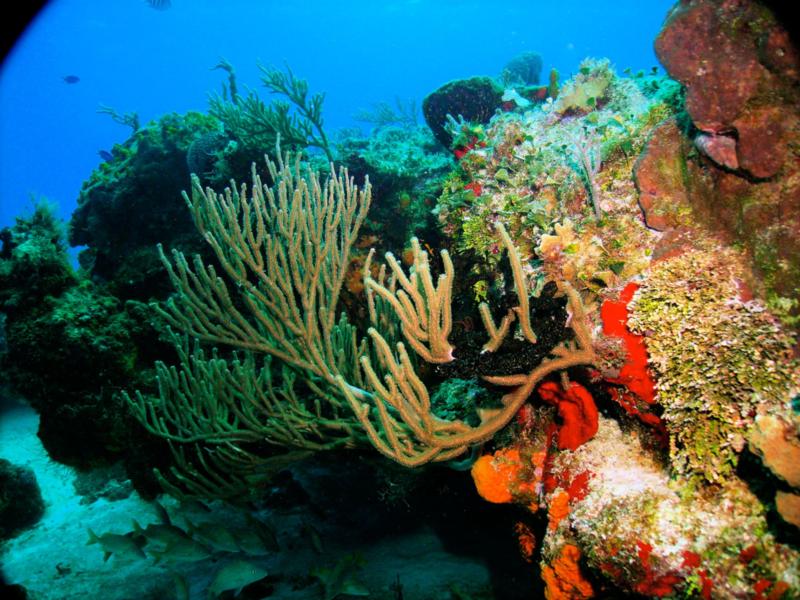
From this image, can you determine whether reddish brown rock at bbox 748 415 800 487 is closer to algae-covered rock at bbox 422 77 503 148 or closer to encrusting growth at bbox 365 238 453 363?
encrusting growth at bbox 365 238 453 363

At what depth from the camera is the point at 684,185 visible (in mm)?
2633

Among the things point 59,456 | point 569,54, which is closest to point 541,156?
point 59,456

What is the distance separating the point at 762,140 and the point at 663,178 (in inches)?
24.6

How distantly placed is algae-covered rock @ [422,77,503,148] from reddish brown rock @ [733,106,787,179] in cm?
724

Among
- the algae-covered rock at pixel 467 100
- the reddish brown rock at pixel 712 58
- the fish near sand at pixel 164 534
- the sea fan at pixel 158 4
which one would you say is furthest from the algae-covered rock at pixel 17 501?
the sea fan at pixel 158 4

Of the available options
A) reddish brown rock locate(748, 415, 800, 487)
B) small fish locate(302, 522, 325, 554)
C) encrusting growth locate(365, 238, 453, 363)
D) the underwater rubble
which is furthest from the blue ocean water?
reddish brown rock locate(748, 415, 800, 487)

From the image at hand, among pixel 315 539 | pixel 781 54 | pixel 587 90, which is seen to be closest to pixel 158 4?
pixel 587 90

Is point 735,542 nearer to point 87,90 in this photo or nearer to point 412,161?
point 412,161

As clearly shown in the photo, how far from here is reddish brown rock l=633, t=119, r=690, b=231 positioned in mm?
2639

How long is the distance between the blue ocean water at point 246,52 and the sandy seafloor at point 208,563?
82867mm

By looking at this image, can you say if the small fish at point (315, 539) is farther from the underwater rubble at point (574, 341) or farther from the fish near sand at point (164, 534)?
the fish near sand at point (164, 534)

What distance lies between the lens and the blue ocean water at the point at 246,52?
8244 centimetres

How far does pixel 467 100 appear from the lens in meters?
8.95

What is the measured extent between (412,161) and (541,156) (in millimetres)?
4082
